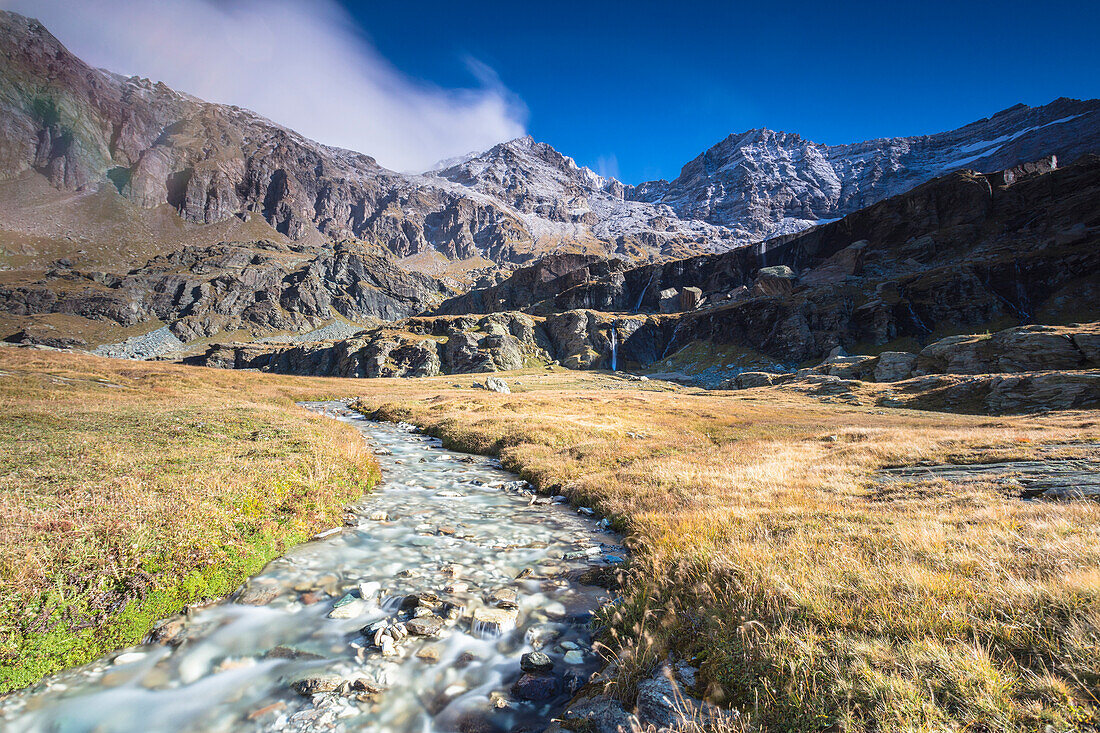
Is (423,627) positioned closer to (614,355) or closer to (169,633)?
(169,633)

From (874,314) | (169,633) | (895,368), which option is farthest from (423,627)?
(874,314)

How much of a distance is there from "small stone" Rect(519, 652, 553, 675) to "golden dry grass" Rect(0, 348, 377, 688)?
5636mm

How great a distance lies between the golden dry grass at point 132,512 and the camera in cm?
544

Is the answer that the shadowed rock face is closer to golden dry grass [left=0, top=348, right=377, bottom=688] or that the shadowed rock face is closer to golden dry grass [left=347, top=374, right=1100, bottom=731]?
golden dry grass [left=347, top=374, right=1100, bottom=731]

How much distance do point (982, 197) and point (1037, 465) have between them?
20309cm

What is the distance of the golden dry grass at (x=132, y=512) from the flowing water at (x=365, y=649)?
0.47m

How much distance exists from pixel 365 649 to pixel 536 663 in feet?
8.28

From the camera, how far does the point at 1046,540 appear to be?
6.30 meters

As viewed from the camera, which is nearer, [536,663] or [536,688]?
[536,688]

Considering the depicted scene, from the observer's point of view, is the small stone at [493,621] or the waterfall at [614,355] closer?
the small stone at [493,621]

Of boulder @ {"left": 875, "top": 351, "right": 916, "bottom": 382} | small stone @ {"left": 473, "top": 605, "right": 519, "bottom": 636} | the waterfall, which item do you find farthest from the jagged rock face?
small stone @ {"left": 473, "top": 605, "right": 519, "bottom": 636}

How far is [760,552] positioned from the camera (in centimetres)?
663

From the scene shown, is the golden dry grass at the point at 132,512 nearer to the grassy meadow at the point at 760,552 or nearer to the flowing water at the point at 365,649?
the grassy meadow at the point at 760,552

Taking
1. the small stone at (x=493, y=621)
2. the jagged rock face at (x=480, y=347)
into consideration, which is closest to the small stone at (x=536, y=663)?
the small stone at (x=493, y=621)
